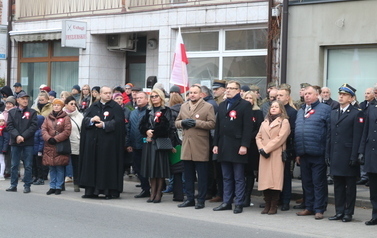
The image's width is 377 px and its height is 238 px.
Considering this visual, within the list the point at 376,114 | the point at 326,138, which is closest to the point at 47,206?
the point at 326,138

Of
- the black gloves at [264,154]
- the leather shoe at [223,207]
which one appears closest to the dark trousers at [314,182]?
the black gloves at [264,154]

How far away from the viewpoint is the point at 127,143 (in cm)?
1408

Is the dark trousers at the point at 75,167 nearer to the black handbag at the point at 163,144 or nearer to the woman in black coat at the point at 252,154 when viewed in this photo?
the black handbag at the point at 163,144

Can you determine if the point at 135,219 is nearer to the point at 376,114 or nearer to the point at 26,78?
the point at 376,114

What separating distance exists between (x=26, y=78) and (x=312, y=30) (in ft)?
35.8

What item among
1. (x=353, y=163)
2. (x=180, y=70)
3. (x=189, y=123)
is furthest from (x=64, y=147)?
(x=353, y=163)

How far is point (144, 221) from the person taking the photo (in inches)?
436

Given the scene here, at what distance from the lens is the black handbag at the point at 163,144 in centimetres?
1312

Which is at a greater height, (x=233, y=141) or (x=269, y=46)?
(x=269, y=46)

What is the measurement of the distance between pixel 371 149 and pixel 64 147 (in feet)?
19.4

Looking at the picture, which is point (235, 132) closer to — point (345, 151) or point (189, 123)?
point (189, 123)

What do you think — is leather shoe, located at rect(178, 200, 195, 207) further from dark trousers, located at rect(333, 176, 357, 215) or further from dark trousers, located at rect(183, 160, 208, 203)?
dark trousers, located at rect(333, 176, 357, 215)

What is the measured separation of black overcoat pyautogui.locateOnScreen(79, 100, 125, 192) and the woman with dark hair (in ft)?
3.35

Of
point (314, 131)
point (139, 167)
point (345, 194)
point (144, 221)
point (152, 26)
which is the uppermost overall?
point (152, 26)
